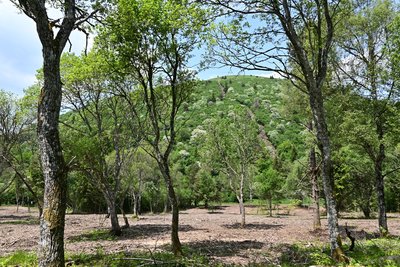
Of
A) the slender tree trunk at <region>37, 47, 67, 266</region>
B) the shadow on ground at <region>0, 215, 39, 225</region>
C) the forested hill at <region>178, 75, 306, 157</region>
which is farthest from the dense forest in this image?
the forested hill at <region>178, 75, 306, 157</region>

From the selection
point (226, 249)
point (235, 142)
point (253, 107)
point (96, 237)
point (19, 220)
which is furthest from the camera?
point (253, 107)

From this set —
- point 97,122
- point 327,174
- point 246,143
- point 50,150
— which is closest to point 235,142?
point 246,143

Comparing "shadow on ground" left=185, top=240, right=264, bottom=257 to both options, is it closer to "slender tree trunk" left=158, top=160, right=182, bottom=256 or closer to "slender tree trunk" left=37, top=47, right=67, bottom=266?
"slender tree trunk" left=158, top=160, right=182, bottom=256

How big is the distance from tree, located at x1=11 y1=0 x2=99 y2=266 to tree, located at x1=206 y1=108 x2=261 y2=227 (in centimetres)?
2331

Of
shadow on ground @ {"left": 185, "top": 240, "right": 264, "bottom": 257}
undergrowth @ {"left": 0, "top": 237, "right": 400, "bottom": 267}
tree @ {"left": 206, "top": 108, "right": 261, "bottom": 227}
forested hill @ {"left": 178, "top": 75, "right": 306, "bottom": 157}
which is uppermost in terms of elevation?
forested hill @ {"left": 178, "top": 75, "right": 306, "bottom": 157}

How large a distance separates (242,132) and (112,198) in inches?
544

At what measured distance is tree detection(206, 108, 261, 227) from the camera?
30.7m

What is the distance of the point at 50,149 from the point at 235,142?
81.7ft

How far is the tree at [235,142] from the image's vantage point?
30.7 m

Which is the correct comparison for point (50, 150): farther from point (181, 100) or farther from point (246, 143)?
point (246, 143)

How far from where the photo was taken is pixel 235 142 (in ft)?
102

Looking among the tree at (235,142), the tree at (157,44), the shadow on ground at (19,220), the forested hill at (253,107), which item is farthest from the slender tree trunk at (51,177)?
the forested hill at (253,107)

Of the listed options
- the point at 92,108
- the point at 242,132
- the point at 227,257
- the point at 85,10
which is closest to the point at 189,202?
the point at 242,132

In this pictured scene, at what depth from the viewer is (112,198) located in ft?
73.8
